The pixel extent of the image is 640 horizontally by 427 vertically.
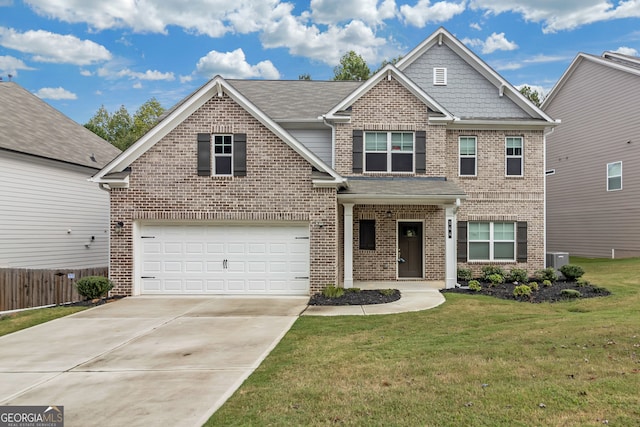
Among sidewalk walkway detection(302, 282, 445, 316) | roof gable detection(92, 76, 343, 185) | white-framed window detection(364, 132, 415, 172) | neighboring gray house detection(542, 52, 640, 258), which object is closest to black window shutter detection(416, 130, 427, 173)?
white-framed window detection(364, 132, 415, 172)

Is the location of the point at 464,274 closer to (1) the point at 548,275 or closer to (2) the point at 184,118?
(1) the point at 548,275

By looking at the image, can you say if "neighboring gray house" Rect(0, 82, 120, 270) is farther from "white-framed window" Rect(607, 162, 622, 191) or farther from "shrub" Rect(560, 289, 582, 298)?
"white-framed window" Rect(607, 162, 622, 191)

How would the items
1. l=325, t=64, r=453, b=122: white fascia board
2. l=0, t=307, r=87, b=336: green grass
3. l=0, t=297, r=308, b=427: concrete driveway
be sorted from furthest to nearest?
l=325, t=64, r=453, b=122: white fascia board → l=0, t=307, r=87, b=336: green grass → l=0, t=297, r=308, b=427: concrete driveway

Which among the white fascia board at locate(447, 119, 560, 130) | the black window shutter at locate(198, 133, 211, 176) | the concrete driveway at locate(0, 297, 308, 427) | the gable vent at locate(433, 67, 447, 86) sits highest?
the gable vent at locate(433, 67, 447, 86)

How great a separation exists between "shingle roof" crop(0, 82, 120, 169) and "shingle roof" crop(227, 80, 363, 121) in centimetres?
798

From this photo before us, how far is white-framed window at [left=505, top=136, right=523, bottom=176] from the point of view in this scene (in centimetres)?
1625

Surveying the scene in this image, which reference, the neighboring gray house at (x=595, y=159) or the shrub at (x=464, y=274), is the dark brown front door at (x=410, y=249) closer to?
the shrub at (x=464, y=274)

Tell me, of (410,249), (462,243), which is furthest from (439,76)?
(410,249)

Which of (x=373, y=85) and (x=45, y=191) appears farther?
(x=45, y=191)

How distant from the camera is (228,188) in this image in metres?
12.8

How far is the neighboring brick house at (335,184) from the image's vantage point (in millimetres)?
12734

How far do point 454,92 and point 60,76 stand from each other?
42294mm

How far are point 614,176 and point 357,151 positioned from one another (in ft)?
48.0

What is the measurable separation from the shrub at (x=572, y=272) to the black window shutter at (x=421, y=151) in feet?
19.7
